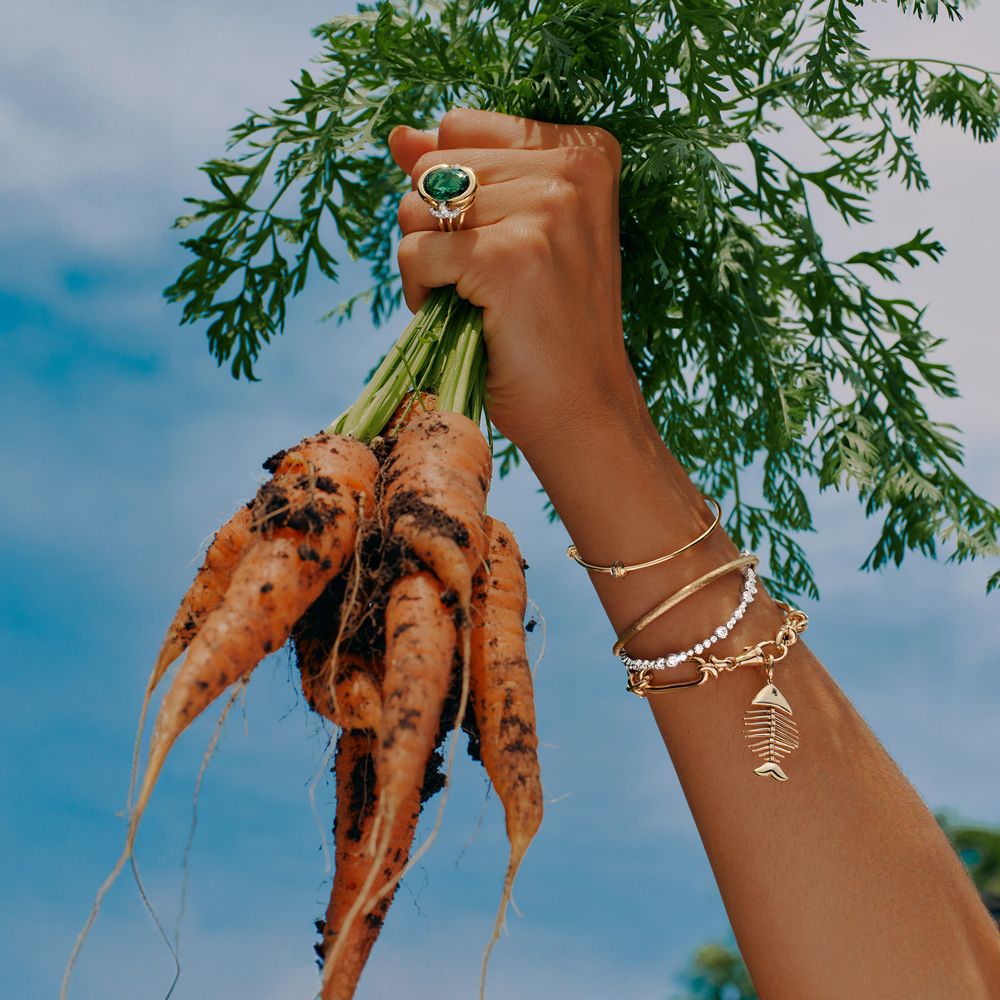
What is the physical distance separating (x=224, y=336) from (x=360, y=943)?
55.2 inches

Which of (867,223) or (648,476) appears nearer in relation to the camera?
(648,476)

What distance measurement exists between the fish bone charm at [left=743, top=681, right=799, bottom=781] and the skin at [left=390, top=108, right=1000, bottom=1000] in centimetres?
2

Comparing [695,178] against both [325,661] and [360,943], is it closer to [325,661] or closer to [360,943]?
[325,661]

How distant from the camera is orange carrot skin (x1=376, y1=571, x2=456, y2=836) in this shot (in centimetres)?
128

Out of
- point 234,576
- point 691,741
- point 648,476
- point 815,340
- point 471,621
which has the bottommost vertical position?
point 691,741

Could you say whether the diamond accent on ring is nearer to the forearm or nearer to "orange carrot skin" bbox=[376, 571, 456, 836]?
the forearm

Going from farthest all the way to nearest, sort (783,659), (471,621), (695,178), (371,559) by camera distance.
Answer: (695,178), (783,659), (371,559), (471,621)

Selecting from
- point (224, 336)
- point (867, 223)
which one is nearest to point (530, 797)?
point (224, 336)

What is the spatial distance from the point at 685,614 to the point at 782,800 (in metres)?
0.34

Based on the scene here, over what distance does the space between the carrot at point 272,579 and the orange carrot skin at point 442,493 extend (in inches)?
3.6

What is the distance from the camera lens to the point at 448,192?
166cm

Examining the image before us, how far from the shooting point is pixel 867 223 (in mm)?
2463

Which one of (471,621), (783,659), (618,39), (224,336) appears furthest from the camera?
(224,336)

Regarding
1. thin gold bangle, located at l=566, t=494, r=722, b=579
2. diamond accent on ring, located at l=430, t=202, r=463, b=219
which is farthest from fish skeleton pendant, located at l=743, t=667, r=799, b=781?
diamond accent on ring, located at l=430, t=202, r=463, b=219
